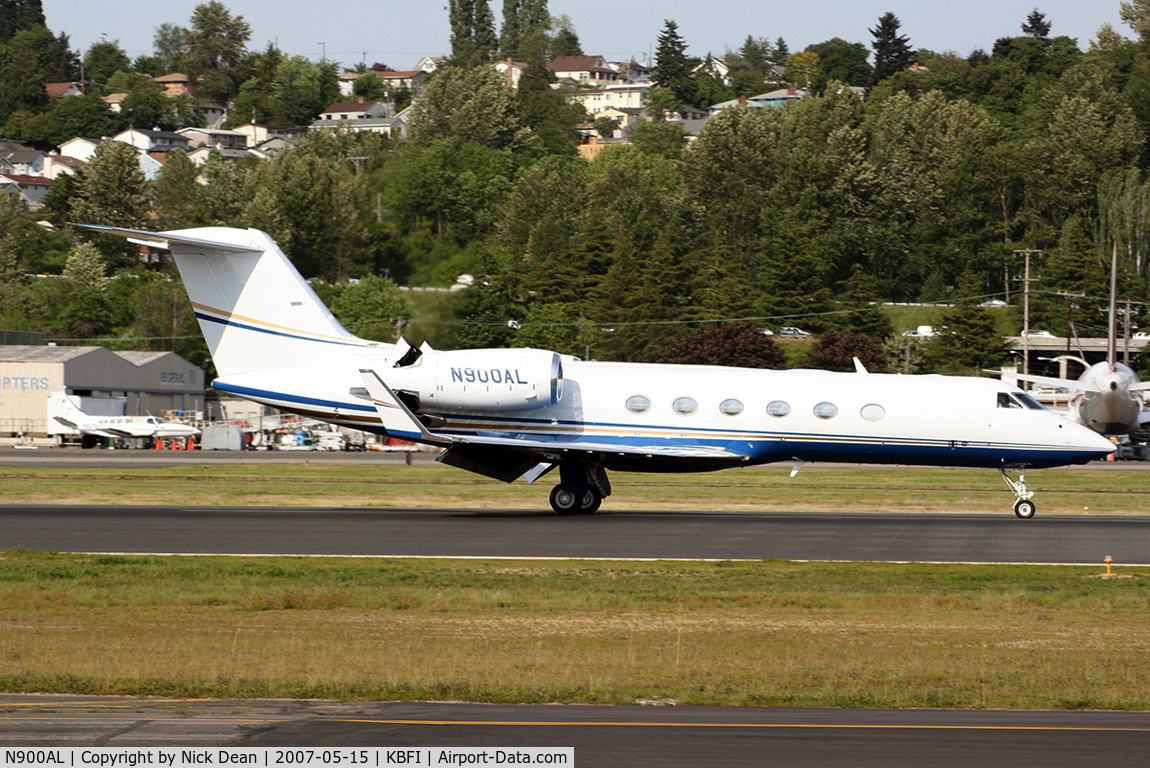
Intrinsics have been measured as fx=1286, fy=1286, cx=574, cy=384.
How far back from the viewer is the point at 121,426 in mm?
74062

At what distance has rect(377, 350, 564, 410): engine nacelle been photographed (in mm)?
28781

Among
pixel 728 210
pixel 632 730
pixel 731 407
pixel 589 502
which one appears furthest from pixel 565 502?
pixel 728 210

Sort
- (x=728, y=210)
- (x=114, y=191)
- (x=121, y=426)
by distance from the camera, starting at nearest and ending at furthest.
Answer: (x=121, y=426) < (x=728, y=210) < (x=114, y=191)

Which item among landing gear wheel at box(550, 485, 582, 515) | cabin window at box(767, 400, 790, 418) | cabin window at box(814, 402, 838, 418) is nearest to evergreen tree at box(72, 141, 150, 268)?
landing gear wheel at box(550, 485, 582, 515)

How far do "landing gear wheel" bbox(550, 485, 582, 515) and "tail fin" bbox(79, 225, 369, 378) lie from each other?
19.1 feet

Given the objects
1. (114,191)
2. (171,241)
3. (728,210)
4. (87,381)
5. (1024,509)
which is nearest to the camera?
(171,241)

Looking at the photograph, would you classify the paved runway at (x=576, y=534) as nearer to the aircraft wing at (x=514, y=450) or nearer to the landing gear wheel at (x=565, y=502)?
the landing gear wheel at (x=565, y=502)

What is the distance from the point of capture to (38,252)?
135 meters

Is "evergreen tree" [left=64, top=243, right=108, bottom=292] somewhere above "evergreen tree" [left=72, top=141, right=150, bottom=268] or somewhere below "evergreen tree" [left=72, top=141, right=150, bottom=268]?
below

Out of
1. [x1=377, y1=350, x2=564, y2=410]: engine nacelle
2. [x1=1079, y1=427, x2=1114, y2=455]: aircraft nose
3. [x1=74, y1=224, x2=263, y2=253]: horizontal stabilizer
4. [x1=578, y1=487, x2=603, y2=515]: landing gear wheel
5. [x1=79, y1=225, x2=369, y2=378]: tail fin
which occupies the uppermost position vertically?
[x1=74, y1=224, x2=263, y2=253]: horizontal stabilizer

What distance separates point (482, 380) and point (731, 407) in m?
5.69

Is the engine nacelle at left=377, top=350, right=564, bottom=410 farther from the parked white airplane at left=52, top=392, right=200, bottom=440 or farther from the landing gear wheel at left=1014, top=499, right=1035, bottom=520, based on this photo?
the parked white airplane at left=52, top=392, right=200, bottom=440

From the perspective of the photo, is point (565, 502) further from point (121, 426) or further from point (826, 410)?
point (121, 426)

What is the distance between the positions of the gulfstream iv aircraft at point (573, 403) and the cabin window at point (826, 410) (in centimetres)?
3
